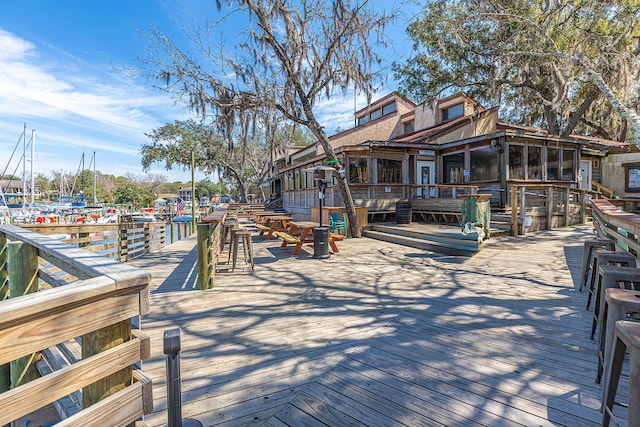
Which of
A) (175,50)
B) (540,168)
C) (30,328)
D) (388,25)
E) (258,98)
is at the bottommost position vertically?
(30,328)

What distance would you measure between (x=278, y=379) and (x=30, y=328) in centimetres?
176

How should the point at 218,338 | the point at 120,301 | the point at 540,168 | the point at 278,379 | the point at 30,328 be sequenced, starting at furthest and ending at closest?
the point at 540,168
the point at 218,338
the point at 278,379
the point at 120,301
the point at 30,328

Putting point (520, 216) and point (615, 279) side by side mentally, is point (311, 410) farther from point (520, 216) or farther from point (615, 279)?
point (520, 216)

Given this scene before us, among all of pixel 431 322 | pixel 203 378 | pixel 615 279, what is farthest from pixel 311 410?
pixel 615 279

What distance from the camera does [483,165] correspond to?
1466cm

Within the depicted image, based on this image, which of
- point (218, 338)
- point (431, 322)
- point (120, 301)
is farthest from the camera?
point (431, 322)

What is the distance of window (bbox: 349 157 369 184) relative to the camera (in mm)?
13773

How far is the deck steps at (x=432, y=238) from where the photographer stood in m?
7.71

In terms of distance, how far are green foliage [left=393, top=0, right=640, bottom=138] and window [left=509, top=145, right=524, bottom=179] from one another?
195cm

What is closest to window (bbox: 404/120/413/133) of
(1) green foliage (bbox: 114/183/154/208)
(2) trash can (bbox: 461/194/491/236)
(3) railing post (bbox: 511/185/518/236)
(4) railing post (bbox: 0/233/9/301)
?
(3) railing post (bbox: 511/185/518/236)

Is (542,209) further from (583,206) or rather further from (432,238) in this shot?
(432,238)

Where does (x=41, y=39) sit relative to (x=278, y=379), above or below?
above

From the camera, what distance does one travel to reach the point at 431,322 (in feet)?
11.6

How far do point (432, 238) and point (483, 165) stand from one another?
25.6 ft
